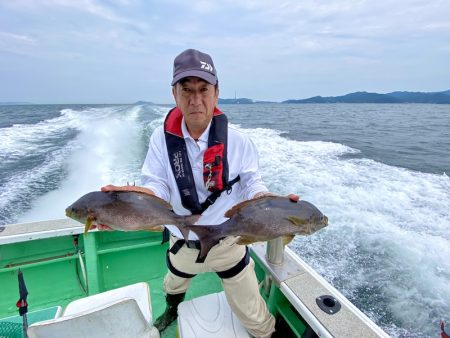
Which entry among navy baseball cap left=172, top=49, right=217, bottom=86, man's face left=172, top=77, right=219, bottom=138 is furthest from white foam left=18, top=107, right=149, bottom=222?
navy baseball cap left=172, top=49, right=217, bottom=86

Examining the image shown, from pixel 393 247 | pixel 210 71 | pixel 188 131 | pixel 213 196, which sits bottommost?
pixel 393 247

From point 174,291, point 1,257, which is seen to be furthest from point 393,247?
point 1,257

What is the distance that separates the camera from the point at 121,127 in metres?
19.1

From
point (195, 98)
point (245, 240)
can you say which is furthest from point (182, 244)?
point (195, 98)

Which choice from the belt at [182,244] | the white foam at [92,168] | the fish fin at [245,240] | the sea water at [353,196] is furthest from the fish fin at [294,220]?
the white foam at [92,168]

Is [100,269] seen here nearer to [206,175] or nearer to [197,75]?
[206,175]

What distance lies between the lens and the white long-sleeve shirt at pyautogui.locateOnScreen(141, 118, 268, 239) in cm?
236

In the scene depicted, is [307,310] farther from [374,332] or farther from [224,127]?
[224,127]

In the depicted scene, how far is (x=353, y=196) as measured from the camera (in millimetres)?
8016

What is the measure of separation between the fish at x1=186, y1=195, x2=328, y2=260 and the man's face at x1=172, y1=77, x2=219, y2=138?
0.78 m

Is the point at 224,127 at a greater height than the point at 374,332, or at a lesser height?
greater

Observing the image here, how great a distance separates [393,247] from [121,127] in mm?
17525

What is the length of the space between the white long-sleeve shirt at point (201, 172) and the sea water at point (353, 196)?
3.59m

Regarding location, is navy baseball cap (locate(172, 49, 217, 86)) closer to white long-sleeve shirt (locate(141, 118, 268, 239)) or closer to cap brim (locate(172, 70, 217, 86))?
cap brim (locate(172, 70, 217, 86))
